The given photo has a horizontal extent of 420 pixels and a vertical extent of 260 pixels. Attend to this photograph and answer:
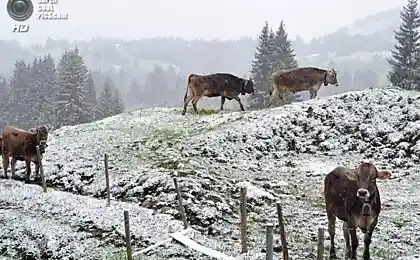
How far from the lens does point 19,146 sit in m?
22.3

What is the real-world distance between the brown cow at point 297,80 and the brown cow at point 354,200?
18239 mm

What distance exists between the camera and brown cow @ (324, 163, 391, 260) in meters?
11.5

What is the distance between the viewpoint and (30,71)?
90312 millimetres

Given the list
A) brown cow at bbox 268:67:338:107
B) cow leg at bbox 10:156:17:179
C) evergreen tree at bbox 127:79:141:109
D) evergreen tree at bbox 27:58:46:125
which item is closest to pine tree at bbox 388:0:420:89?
brown cow at bbox 268:67:338:107

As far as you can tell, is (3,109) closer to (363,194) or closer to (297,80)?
(297,80)

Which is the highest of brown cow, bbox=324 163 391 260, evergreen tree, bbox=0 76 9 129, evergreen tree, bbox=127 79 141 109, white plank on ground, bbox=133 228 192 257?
brown cow, bbox=324 163 391 260

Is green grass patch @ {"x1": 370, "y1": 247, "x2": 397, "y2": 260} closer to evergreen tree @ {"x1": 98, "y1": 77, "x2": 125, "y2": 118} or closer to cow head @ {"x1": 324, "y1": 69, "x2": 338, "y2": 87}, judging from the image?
cow head @ {"x1": 324, "y1": 69, "x2": 338, "y2": 87}

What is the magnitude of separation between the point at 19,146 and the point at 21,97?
61618 millimetres

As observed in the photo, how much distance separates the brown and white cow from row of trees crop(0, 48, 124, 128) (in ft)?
115

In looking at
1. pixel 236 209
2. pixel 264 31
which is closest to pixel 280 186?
pixel 236 209

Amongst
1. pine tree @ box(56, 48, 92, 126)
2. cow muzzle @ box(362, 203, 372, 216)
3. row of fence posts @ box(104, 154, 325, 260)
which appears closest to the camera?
row of fence posts @ box(104, 154, 325, 260)

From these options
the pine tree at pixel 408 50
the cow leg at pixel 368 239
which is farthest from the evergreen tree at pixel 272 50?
the cow leg at pixel 368 239

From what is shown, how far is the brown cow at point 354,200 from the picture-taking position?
11508mm

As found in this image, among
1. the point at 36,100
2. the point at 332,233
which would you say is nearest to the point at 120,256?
the point at 332,233
